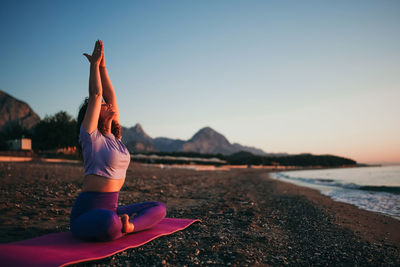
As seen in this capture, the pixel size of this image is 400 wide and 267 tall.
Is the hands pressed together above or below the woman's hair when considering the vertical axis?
above

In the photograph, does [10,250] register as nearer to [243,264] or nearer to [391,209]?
[243,264]

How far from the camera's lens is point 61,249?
3031 millimetres

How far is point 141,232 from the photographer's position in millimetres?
3904

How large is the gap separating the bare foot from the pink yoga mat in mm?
142

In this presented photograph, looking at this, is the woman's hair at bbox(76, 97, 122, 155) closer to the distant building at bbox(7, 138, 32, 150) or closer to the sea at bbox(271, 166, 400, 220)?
the sea at bbox(271, 166, 400, 220)

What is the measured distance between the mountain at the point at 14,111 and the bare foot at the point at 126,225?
617 feet

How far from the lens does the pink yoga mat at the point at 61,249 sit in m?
2.63

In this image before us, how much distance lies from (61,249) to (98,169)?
113cm

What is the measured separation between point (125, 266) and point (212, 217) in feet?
9.83

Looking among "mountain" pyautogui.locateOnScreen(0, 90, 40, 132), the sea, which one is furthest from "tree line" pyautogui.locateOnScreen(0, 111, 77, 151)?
"mountain" pyautogui.locateOnScreen(0, 90, 40, 132)

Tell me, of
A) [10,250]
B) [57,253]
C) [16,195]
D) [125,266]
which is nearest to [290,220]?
[125,266]

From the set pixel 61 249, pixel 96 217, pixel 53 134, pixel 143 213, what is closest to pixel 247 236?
pixel 143 213

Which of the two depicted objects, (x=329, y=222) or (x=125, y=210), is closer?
(x=125, y=210)

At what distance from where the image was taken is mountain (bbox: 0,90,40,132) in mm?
157375
